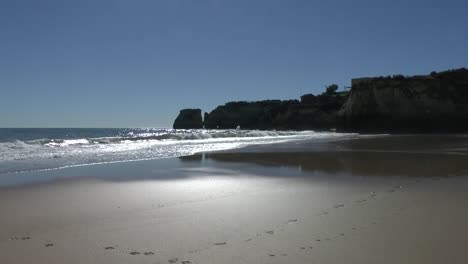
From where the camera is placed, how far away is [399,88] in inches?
1802

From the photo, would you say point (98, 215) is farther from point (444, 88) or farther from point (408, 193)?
point (444, 88)

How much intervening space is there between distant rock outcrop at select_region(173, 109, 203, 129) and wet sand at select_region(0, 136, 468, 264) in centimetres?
9388

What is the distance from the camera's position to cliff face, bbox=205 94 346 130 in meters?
63.1

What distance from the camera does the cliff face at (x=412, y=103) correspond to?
4378 cm

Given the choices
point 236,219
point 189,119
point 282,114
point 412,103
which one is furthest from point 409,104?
point 189,119

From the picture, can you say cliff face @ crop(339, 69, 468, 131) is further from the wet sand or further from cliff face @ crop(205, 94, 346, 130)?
the wet sand

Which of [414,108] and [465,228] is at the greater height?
[414,108]

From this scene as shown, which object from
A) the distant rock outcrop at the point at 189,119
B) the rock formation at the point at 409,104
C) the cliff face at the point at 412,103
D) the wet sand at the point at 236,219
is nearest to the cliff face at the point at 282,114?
the distant rock outcrop at the point at 189,119

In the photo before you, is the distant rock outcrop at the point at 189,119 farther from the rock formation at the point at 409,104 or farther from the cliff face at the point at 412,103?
the cliff face at the point at 412,103

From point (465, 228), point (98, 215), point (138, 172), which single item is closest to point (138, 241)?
point (98, 215)

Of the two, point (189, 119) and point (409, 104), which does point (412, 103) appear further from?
point (189, 119)

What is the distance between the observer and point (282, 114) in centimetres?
7006

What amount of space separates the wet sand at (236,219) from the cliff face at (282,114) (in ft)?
179

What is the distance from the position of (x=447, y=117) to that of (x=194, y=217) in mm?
45274
